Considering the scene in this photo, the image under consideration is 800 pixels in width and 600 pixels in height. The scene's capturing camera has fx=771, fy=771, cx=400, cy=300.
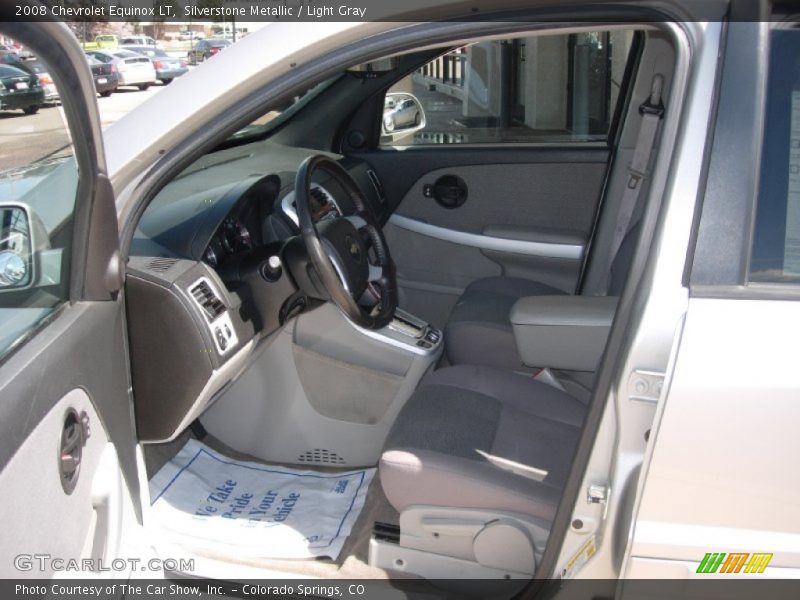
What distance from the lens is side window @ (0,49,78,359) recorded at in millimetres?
1227

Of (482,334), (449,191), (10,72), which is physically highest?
(10,72)

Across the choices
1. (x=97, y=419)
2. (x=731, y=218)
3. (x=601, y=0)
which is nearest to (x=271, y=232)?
(x=97, y=419)

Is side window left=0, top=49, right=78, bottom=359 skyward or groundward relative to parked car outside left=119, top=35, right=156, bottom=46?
skyward

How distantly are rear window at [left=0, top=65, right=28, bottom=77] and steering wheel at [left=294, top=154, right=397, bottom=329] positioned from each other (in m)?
0.82

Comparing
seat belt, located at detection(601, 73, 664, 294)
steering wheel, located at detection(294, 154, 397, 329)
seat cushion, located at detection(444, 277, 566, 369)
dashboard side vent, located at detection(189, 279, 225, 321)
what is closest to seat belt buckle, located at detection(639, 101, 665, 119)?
seat belt, located at detection(601, 73, 664, 294)

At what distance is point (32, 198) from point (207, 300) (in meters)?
0.56

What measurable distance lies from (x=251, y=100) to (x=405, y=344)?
1128 millimetres

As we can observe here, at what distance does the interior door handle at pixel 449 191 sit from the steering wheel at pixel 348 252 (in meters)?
0.98

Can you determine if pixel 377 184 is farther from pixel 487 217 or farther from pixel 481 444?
pixel 481 444

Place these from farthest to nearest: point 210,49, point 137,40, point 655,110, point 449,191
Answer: point 137,40, point 210,49, point 449,191, point 655,110

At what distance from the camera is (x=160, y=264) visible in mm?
1787

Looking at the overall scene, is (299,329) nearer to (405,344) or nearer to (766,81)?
(405,344)

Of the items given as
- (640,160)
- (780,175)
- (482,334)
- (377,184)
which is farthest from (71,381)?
(377,184)

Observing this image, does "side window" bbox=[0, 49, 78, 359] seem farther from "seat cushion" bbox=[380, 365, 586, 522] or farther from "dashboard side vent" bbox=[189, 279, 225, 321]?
"seat cushion" bbox=[380, 365, 586, 522]
